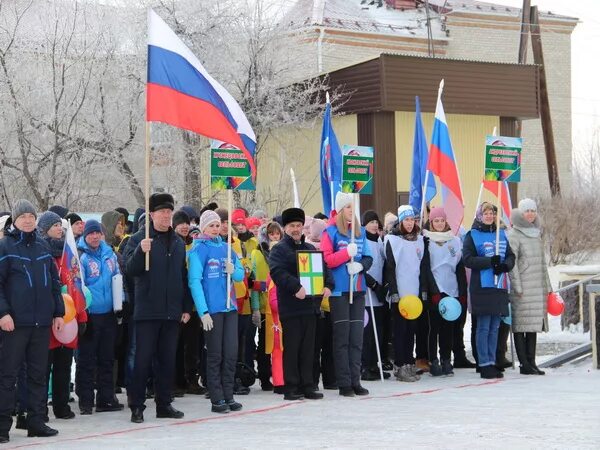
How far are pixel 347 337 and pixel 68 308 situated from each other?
307cm

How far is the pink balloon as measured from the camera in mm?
10094

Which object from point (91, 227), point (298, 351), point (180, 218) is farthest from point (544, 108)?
point (91, 227)

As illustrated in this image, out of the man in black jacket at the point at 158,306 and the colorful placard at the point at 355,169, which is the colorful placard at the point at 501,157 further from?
the man in black jacket at the point at 158,306

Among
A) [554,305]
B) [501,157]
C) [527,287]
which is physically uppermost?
[501,157]

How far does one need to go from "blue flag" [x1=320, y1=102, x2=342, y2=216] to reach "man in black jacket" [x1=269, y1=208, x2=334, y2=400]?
3.71m

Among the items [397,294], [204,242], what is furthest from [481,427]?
[397,294]

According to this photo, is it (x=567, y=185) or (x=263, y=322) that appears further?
(x=567, y=185)

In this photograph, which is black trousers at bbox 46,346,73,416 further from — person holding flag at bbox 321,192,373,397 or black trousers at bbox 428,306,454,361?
black trousers at bbox 428,306,454,361

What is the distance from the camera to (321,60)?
38.9 m

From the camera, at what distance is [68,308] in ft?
33.4

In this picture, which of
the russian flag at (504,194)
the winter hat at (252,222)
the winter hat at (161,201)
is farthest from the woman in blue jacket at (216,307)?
the russian flag at (504,194)

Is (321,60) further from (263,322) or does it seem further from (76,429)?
(76,429)

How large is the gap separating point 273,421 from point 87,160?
20.0 metres

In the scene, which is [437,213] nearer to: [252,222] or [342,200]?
[342,200]
